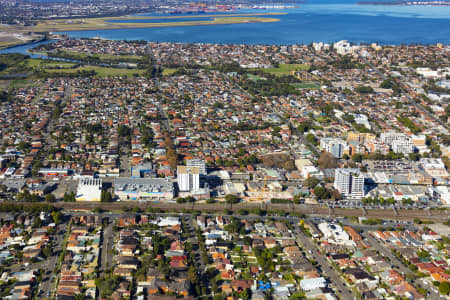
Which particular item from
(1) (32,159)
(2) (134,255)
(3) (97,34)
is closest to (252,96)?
(1) (32,159)

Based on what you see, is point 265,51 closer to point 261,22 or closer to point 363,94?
point 363,94

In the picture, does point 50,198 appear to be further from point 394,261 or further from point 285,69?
point 285,69

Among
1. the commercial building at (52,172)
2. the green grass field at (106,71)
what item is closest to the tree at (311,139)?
the commercial building at (52,172)

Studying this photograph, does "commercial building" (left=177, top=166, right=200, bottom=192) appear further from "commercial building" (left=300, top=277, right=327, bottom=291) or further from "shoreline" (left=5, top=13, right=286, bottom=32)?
"shoreline" (left=5, top=13, right=286, bottom=32)

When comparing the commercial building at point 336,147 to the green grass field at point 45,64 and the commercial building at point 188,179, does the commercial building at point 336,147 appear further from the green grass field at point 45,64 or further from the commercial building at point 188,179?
the green grass field at point 45,64

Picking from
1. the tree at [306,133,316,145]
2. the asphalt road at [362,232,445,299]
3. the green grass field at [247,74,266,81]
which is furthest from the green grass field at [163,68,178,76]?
the asphalt road at [362,232,445,299]

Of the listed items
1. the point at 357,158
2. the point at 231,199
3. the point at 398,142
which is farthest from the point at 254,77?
the point at 231,199
